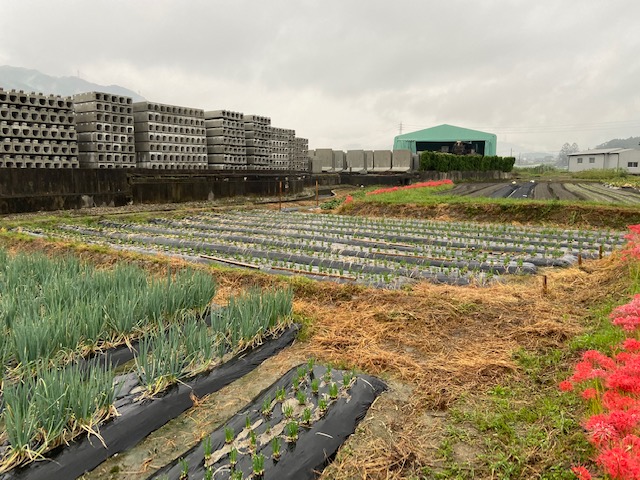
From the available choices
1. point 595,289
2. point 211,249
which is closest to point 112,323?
point 211,249

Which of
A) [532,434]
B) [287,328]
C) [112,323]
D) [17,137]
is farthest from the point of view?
[17,137]

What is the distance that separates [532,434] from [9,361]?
3620 millimetres

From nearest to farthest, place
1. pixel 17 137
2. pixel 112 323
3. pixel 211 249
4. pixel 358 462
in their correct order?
pixel 358 462 → pixel 112 323 → pixel 211 249 → pixel 17 137

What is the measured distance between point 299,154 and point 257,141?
7457mm

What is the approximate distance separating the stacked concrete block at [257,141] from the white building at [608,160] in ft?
134

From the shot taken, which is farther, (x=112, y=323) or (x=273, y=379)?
(x=112, y=323)

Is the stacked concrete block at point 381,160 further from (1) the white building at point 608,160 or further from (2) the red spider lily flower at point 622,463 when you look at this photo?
(2) the red spider lily flower at point 622,463

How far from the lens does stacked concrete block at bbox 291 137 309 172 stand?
99.6 feet

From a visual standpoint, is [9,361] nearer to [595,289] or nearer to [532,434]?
[532,434]

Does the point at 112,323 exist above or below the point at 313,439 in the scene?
above

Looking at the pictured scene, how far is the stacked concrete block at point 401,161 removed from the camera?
116 feet

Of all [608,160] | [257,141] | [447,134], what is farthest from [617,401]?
[447,134]

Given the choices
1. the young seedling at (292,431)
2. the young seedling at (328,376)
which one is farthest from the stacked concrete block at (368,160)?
the young seedling at (292,431)

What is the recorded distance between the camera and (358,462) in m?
2.46
